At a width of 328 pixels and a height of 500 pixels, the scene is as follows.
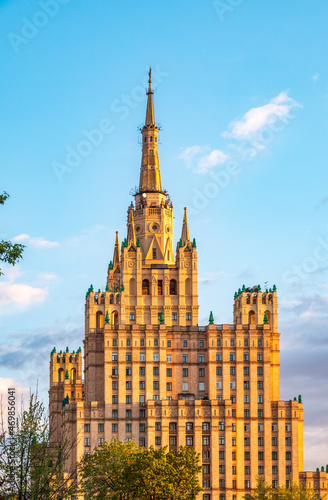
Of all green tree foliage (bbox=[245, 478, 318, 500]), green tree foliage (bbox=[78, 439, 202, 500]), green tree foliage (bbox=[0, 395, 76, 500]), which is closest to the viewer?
green tree foliage (bbox=[0, 395, 76, 500])

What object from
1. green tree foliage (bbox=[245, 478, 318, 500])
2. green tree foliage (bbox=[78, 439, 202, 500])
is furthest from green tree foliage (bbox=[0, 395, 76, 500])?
green tree foliage (bbox=[245, 478, 318, 500])

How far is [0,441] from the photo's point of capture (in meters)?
69.6

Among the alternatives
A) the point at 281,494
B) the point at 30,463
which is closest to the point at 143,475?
the point at 281,494

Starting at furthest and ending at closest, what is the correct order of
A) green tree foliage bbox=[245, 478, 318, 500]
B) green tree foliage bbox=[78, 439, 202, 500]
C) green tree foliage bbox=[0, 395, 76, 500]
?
1. green tree foliage bbox=[245, 478, 318, 500]
2. green tree foliage bbox=[78, 439, 202, 500]
3. green tree foliage bbox=[0, 395, 76, 500]

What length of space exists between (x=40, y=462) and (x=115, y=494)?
76062 mm

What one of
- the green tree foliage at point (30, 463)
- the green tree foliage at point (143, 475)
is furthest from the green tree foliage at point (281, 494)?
the green tree foliage at point (30, 463)

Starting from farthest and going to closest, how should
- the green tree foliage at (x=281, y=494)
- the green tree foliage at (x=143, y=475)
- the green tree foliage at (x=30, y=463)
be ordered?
the green tree foliage at (x=281, y=494)
the green tree foliage at (x=143, y=475)
the green tree foliage at (x=30, y=463)

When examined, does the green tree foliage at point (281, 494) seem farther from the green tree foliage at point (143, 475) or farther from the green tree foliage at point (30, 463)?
the green tree foliage at point (30, 463)

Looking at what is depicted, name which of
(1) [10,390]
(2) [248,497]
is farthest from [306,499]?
(1) [10,390]

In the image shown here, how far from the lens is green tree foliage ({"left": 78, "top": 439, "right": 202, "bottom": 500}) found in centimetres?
16088

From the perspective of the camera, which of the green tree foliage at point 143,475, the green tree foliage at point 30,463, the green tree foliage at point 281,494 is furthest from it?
the green tree foliage at point 281,494

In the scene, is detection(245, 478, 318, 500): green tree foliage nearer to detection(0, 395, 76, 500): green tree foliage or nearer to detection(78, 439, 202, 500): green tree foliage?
detection(78, 439, 202, 500): green tree foliage

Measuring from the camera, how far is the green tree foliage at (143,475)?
16088 cm

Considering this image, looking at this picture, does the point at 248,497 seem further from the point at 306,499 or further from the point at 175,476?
the point at 175,476
